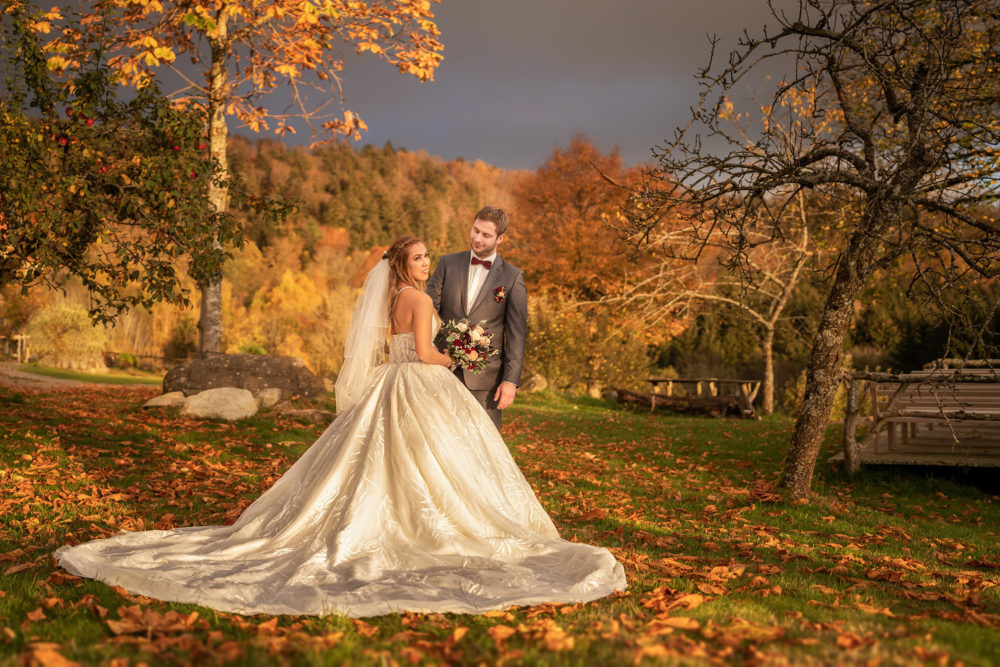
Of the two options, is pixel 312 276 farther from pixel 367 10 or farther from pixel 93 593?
pixel 93 593

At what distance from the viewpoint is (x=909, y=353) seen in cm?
2083

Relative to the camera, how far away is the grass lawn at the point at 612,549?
3.23 metres

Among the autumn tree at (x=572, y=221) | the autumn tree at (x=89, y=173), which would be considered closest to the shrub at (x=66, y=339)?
the autumn tree at (x=572, y=221)

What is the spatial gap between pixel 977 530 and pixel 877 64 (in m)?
4.86

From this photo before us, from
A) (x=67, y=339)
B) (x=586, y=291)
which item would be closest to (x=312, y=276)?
(x=67, y=339)

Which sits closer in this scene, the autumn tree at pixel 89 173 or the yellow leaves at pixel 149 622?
the yellow leaves at pixel 149 622

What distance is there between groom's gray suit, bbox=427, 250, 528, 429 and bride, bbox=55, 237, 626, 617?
259mm

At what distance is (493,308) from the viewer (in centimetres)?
571

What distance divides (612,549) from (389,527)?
6.20 ft

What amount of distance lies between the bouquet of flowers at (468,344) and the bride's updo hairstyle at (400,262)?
1.49 feet

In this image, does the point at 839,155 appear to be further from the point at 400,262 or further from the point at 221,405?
→ the point at 221,405

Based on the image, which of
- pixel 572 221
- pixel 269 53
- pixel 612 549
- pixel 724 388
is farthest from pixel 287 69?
pixel 572 221

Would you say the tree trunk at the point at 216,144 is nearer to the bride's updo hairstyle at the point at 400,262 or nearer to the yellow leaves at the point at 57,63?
the yellow leaves at the point at 57,63

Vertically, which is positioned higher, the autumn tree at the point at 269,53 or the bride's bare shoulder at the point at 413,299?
the autumn tree at the point at 269,53
